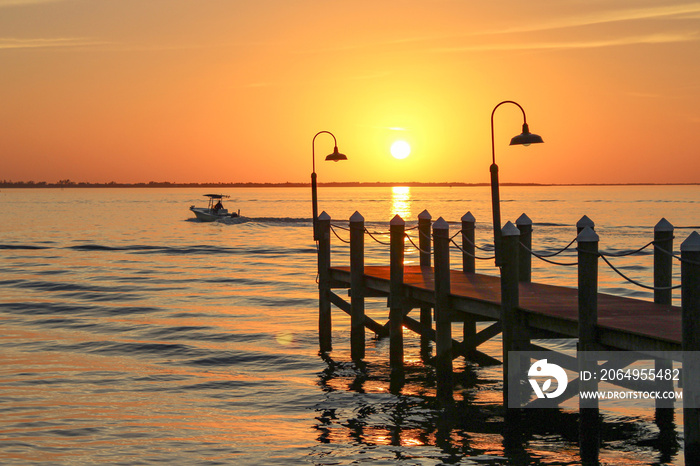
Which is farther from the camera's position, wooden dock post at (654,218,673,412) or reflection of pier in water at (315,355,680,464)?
wooden dock post at (654,218,673,412)

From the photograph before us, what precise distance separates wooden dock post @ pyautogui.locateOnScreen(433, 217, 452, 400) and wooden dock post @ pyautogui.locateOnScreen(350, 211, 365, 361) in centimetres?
334

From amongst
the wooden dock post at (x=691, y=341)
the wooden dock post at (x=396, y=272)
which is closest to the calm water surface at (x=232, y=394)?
the wooden dock post at (x=396, y=272)

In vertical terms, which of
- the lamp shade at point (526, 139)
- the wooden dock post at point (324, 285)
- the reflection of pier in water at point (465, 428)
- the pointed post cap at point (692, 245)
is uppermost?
the lamp shade at point (526, 139)

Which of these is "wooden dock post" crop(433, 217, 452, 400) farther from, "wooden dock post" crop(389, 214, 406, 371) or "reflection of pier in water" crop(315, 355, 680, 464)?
"wooden dock post" crop(389, 214, 406, 371)

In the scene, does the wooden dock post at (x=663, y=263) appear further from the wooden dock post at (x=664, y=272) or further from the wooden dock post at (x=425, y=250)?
the wooden dock post at (x=425, y=250)

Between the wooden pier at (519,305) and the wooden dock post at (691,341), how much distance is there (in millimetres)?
10

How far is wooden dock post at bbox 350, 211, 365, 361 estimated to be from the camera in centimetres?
1666

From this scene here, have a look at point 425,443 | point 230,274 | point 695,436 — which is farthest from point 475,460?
point 230,274

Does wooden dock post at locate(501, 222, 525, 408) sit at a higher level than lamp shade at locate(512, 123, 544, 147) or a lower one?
lower

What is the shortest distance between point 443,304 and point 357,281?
13.4ft

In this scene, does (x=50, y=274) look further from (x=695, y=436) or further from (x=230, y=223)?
(x=230, y=223)

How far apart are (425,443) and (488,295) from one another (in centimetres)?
270

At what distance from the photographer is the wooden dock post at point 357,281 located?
54.6 feet

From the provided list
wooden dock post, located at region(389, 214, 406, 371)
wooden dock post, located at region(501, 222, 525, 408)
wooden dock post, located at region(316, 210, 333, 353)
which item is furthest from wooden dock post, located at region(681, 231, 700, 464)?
wooden dock post, located at region(316, 210, 333, 353)
